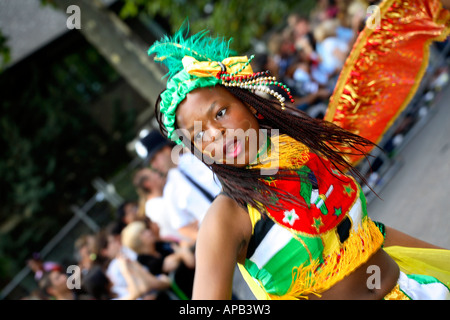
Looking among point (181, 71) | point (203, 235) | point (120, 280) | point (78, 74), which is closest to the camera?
point (203, 235)

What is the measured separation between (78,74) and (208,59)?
11.5m

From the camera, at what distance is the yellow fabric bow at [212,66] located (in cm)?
177

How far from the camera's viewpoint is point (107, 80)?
12.7 m

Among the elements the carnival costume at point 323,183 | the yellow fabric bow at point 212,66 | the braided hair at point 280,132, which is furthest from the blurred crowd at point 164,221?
the yellow fabric bow at point 212,66

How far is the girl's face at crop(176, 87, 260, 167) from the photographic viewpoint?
170cm

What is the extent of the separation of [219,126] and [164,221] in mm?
2765

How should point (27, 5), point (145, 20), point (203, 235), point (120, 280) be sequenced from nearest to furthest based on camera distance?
1. point (203, 235)
2. point (120, 280)
3. point (27, 5)
4. point (145, 20)

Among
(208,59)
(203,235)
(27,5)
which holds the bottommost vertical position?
(203,235)

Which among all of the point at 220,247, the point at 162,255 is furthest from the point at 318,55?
the point at 220,247

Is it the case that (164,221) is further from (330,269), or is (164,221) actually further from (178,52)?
(330,269)

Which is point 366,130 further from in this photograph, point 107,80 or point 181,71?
point 107,80

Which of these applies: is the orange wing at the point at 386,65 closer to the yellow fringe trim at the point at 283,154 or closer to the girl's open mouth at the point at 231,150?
the yellow fringe trim at the point at 283,154

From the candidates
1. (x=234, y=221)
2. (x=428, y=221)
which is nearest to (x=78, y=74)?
(x=428, y=221)

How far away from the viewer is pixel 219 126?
67.6 inches
